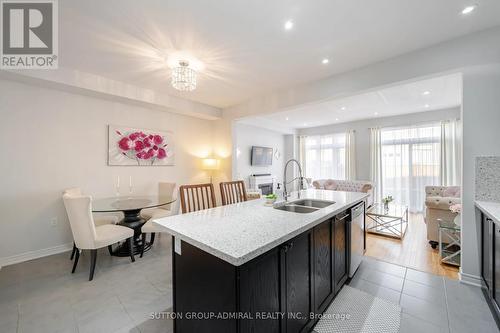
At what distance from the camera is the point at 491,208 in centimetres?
185

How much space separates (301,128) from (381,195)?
3.56 m

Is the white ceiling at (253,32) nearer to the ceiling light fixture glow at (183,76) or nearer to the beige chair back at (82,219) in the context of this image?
the ceiling light fixture glow at (183,76)

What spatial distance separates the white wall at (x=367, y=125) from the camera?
530 cm

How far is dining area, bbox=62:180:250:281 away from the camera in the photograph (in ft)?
7.48

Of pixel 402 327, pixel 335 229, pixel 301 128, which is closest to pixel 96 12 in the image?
pixel 335 229

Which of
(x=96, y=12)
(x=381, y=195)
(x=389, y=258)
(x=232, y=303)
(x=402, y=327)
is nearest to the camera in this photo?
(x=232, y=303)

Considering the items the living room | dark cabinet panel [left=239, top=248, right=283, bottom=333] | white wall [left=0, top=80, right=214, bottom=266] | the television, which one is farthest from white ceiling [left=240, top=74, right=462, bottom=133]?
dark cabinet panel [left=239, top=248, right=283, bottom=333]

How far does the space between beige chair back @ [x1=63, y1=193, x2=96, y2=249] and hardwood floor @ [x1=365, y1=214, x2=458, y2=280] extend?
3.65 metres

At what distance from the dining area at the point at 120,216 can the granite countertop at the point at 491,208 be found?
2494 millimetres

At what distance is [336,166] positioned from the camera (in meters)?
7.10

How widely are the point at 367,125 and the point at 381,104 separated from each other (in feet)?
5.48

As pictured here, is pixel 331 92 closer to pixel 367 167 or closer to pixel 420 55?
pixel 420 55

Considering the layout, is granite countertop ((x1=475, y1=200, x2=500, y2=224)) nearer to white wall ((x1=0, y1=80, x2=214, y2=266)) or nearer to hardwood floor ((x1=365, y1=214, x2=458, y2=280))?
hardwood floor ((x1=365, y1=214, x2=458, y2=280))

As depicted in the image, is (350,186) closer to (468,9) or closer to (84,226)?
(468,9)
